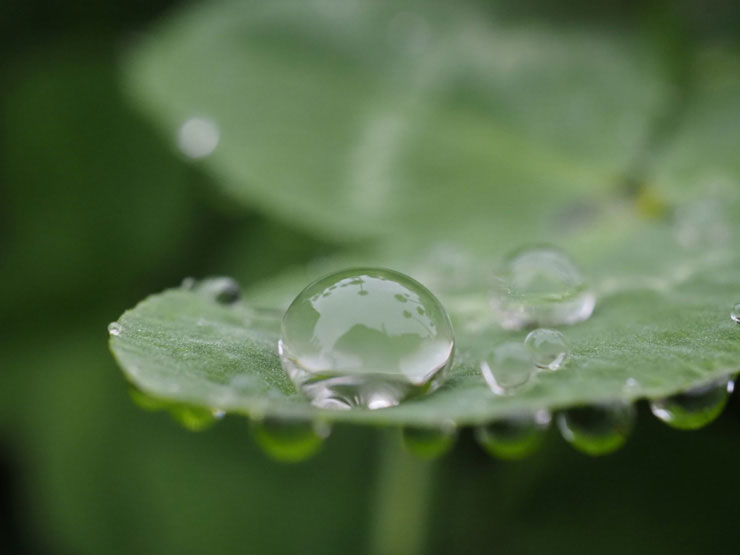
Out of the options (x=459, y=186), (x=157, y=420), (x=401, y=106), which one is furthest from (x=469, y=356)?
(x=157, y=420)

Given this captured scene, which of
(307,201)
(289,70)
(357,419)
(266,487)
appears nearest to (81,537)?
(266,487)

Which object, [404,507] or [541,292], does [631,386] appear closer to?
[541,292]

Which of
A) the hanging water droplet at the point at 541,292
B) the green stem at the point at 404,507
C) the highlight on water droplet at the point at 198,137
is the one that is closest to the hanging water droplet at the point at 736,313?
the hanging water droplet at the point at 541,292

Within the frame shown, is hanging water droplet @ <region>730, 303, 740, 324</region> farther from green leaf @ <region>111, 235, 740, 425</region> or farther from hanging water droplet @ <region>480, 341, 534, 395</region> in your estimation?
hanging water droplet @ <region>480, 341, 534, 395</region>

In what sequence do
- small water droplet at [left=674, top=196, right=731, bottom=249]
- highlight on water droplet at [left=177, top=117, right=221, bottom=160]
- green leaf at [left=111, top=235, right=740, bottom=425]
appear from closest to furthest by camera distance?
green leaf at [left=111, top=235, right=740, bottom=425] → small water droplet at [left=674, top=196, right=731, bottom=249] → highlight on water droplet at [left=177, top=117, right=221, bottom=160]

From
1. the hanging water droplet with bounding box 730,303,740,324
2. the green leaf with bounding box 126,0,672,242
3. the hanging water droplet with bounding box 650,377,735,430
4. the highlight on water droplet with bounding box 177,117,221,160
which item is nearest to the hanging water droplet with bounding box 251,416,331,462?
the hanging water droplet with bounding box 650,377,735,430
